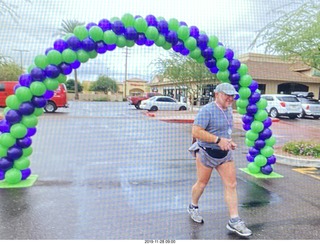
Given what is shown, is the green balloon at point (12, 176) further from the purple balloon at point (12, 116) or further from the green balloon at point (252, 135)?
the green balloon at point (252, 135)

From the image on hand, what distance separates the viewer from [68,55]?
14.9 feet

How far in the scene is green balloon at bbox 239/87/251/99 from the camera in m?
5.39

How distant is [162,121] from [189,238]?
12.8 meters

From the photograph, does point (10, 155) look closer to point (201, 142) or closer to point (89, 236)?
point (89, 236)

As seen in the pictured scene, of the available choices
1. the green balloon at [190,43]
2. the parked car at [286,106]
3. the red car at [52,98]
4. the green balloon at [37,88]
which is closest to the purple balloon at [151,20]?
the green balloon at [190,43]

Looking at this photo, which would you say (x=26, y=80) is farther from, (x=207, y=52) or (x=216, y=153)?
(x=216, y=153)

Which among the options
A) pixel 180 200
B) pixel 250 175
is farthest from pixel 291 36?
pixel 180 200

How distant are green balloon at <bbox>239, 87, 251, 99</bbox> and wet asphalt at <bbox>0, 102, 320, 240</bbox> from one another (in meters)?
1.45

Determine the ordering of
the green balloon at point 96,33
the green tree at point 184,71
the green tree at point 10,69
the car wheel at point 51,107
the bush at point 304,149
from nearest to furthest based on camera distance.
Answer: the green balloon at point 96,33 < the bush at point 304,149 < the green tree at point 10,69 < the green tree at point 184,71 < the car wheel at point 51,107

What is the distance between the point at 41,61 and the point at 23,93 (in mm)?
551

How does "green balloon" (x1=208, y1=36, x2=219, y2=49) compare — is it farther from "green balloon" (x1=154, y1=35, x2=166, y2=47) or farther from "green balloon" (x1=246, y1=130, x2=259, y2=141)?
"green balloon" (x1=246, y1=130, x2=259, y2=141)

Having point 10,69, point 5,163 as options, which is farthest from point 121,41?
point 10,69

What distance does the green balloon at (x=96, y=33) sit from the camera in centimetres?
452

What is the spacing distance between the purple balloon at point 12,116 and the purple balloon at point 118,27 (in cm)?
195
